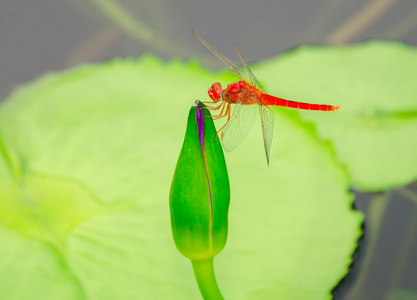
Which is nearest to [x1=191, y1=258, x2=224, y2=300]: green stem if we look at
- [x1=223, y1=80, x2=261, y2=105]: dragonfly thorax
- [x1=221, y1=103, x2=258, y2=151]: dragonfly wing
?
[x1=221, y1=103, x2=258, y2=151]: dragonfly wing

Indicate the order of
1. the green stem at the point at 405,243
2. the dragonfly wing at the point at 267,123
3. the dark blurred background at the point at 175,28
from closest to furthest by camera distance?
the dragonfly wing at the point at 267,123, the green stem at the point at 405,243, the dark blurred background at the point at 175,28

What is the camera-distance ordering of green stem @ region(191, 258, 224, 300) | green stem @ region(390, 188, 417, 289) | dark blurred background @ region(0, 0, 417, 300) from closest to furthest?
1. green stem @ region(191, 258, 224, 300)
2. green stem @ region(390, 188, 417, 289)
3. dark blurred background @ region(0, 0, 417, 300)

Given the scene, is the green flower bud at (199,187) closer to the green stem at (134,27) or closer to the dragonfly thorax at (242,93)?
the dragonfly thorax at (242,93)

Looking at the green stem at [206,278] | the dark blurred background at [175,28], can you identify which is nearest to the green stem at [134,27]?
the dark blurred background at [175,28]

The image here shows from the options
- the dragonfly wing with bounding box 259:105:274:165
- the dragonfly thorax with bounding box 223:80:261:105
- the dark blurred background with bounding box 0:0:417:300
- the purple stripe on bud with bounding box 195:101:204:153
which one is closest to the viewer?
the purple stripe on bud with bounding box 195:101:204:153

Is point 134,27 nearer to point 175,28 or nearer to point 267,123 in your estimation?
point 175,28

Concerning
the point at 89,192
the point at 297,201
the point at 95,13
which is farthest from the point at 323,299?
the point at 95,13

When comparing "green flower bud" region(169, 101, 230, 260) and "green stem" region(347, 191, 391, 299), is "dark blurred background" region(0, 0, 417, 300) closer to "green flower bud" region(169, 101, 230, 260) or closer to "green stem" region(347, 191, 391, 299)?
"green stem" region(347, 191, 391, 299)
